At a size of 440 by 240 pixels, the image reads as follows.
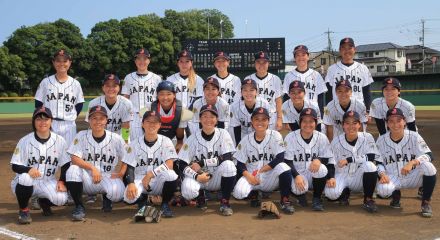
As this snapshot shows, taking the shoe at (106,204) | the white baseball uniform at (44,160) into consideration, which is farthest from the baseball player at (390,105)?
the white baseball uniform at (44,160)

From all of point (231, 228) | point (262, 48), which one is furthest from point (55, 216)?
point (262, 48)

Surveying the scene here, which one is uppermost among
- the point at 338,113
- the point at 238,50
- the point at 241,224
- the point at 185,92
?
the point at 238,50

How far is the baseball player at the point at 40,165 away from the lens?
4.30m

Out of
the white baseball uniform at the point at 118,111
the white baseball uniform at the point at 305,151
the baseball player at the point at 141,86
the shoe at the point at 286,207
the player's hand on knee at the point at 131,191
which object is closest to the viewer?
the player's hand on knee at the point at 131,191

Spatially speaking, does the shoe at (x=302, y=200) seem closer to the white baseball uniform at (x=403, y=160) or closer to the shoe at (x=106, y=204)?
the white baseball uniform at (x=403, y=160)

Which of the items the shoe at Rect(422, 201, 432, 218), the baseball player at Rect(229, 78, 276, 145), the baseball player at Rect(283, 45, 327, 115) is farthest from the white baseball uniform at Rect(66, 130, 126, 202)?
the shoe at Rect(422, 201, 432, 218)

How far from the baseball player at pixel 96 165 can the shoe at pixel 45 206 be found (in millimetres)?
309

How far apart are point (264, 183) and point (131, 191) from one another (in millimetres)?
1429

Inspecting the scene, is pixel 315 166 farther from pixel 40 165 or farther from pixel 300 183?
pixel 40 165

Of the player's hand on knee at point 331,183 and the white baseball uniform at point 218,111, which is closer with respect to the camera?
the player's hand on knee at point 331,183

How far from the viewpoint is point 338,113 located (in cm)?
548

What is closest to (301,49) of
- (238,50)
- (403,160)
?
(403,160)

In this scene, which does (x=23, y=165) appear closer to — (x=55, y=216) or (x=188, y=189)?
(x=55, y=216)

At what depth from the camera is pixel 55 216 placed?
4570 mm
